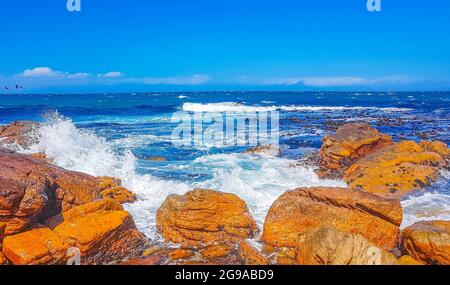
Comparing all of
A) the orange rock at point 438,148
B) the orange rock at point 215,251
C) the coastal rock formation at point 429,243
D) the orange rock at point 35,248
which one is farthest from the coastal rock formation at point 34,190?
the orange rock at point 438,148

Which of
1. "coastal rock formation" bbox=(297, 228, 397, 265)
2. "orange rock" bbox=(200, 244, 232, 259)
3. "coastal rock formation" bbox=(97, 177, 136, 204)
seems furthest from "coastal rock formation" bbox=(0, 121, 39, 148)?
"coastal rock formation" bbox=(297, 228, 397, 265)

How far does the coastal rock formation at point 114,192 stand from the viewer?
8.96 m

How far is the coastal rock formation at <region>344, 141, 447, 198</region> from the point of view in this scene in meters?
9.87

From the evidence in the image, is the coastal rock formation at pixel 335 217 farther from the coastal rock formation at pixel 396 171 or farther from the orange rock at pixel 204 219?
the coastal rock formation at pixel 396 171

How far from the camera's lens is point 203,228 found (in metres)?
7.03

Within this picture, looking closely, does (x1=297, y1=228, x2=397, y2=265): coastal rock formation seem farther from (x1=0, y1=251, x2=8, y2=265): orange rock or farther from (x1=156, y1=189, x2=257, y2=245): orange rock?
(x1=0, y1=251, x2=8, y2=265): orange rock

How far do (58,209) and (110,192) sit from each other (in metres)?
1.75

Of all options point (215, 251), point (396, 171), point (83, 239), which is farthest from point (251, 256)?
point (396, 171)

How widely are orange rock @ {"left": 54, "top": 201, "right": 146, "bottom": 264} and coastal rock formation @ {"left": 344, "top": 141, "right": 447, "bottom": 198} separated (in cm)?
613

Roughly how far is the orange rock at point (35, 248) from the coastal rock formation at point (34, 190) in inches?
7.5

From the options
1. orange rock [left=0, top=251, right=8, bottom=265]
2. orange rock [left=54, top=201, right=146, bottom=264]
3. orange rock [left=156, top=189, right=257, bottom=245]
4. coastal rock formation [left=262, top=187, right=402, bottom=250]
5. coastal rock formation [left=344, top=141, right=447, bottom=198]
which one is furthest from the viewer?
coastal rock formation [left=344, top=141, right=447, bottom=198]

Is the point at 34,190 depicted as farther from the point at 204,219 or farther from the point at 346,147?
the point at 346,147

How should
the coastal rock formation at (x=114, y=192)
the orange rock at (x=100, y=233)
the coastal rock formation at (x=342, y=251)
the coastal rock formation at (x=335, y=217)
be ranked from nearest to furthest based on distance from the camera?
the coastal rock formation at (x=342, y=251) → the orange rock at (x=100, y=233) → the coastal rock formation at (x=335, y=217) → the coastal rock formation at (x=114, y=192)

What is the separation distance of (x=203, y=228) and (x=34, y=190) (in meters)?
2.92
